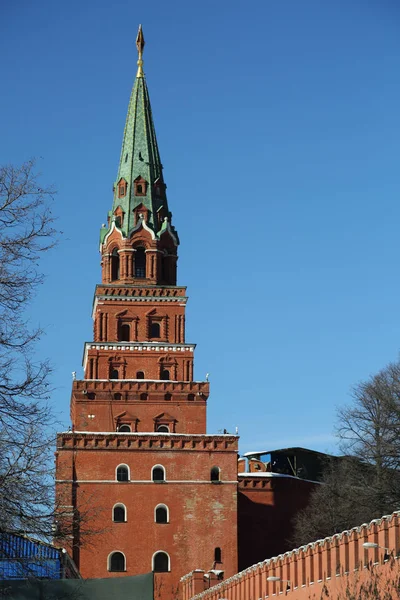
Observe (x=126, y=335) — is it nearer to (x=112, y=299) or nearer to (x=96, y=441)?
(x=112, y=299)

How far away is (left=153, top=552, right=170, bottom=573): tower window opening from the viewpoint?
62.3m

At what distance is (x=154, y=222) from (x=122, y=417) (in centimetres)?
1190

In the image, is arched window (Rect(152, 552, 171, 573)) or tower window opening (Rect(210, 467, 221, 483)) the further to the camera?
tower window opening (Rect(210, 467, 221, 483))

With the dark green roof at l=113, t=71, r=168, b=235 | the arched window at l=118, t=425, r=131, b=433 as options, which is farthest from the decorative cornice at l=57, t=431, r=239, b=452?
the dark green roof at l=113, t=71, r=168, b=235

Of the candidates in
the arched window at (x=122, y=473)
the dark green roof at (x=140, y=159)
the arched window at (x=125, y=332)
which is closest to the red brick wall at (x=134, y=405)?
the arched window at (x=125, y=332)

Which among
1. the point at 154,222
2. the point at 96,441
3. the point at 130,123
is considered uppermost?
the point at 130,123

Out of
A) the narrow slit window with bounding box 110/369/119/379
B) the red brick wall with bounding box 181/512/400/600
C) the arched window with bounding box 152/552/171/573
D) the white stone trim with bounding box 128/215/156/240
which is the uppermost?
the white stone trim with bounding box 128/215/156/240

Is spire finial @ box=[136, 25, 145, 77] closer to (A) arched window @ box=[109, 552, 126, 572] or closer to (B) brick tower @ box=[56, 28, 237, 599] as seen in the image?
(B) brick tower @ box=[56, 28, 237, 599]

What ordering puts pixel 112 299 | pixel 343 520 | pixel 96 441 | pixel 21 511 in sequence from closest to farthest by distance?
pixel 21 511, pixel 343 520, pixel 96 441, pixel 112 299

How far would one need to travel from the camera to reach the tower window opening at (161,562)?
62281 mm

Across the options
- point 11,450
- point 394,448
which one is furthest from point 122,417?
point 11,450

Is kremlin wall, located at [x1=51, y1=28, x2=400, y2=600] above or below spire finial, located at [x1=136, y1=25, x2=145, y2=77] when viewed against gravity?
below

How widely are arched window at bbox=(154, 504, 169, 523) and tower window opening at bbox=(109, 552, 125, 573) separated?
8.48ft

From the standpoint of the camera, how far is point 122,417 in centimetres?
6775
